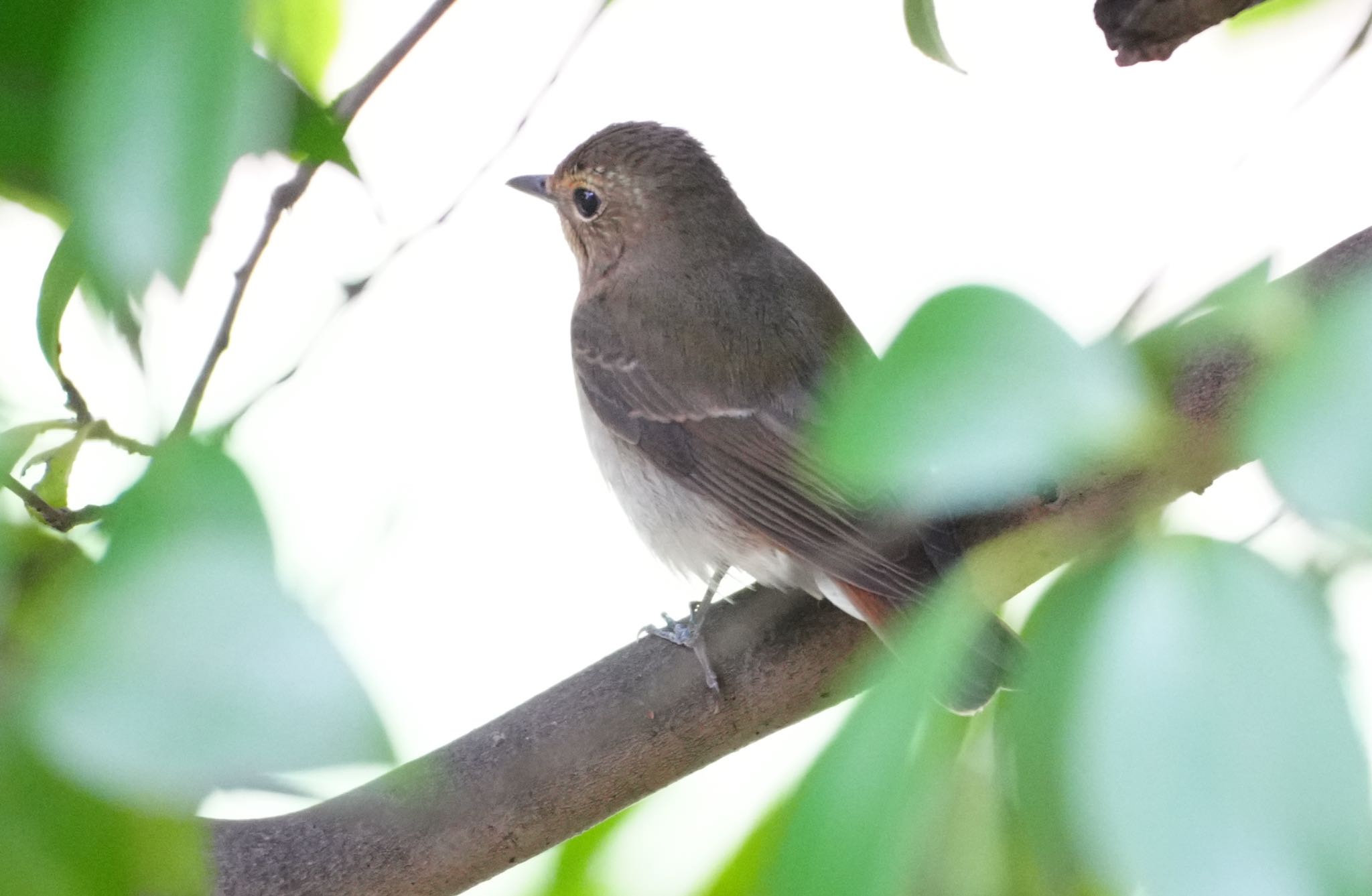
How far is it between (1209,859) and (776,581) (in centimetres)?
121

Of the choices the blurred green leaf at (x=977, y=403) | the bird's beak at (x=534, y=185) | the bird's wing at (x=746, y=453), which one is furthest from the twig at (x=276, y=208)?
the bird's beak at (x=534, y=185)

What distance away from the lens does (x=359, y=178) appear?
739 mm

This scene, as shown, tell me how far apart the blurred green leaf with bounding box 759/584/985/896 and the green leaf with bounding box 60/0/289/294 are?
30 centimetres

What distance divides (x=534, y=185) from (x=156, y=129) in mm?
1833

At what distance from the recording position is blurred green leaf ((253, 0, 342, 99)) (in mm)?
665

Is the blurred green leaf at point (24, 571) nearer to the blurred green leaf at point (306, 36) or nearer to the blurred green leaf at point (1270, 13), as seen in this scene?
the blurred green leaf at point (306, 36)

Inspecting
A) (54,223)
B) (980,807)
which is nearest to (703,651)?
(980,807)

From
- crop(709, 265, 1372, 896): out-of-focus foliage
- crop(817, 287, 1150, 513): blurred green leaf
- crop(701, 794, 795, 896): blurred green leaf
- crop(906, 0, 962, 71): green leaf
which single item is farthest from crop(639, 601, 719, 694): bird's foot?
crop(817, 287, 1150, 513): blurred green leaf

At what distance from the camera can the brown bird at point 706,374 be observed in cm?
146

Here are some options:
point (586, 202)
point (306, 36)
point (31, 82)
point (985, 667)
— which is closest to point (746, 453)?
point (586, 202)

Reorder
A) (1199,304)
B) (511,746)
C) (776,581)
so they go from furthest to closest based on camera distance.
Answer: (776,581) → (511,746) → (1199,304)

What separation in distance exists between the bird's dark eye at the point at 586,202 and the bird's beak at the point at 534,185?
1.7 inches

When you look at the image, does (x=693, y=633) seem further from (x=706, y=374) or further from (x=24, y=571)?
(x=24, y=571)

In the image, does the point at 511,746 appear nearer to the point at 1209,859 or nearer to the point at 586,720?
the point at 586,720
